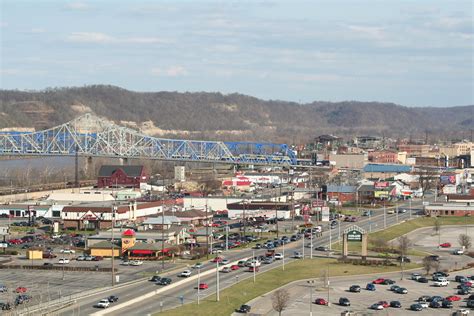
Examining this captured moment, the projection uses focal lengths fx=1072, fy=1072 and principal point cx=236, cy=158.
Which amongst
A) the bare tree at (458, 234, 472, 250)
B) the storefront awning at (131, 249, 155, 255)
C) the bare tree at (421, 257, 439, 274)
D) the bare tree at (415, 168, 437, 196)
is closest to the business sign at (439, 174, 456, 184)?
the bare tree at (415, 168, 437, 196)

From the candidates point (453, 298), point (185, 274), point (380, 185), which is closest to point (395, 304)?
point (453, 298)

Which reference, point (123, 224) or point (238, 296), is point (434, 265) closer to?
point (238, 296)

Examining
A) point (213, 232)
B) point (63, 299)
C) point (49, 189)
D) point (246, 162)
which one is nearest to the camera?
point (63, 299)

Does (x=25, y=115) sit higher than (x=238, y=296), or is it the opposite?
(x=25, y=115)

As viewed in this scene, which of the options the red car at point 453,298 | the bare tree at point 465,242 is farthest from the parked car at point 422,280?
the bare tree at point 465,242

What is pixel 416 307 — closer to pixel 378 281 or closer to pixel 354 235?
pixel 378 281

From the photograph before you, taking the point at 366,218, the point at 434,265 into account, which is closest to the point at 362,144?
the point at 366,218

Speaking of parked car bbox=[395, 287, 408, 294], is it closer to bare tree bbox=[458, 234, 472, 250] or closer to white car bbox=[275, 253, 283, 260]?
white car bbox=[275, 253, 283, 260]

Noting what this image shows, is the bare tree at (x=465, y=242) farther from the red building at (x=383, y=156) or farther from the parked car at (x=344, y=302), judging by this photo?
the red building at (x=383, y=156)
